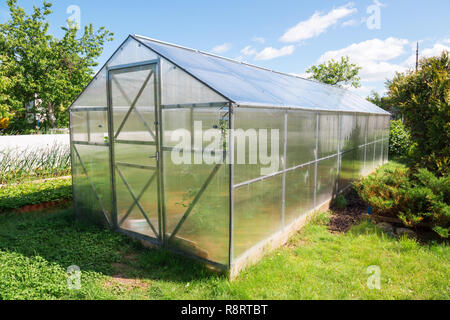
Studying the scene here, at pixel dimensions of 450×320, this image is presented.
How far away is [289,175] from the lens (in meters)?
5.54

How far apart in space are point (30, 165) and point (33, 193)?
2.30m

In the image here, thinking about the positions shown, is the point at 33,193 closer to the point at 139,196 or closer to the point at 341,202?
the point at 139,196

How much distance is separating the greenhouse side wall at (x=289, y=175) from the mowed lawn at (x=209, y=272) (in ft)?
1.44

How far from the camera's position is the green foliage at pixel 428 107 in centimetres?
665

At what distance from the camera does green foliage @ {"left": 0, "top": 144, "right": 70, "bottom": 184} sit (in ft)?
29.8

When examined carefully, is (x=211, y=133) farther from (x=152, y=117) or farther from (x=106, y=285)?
(x=106, y=285)

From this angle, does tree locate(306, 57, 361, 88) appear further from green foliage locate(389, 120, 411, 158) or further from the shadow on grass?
the shadow on grass

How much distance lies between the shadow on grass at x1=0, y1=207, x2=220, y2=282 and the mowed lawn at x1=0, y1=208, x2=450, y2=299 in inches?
0.6

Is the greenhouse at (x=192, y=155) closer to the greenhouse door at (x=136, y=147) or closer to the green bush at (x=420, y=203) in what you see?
the greenhouse door at (x=136, y=147)
